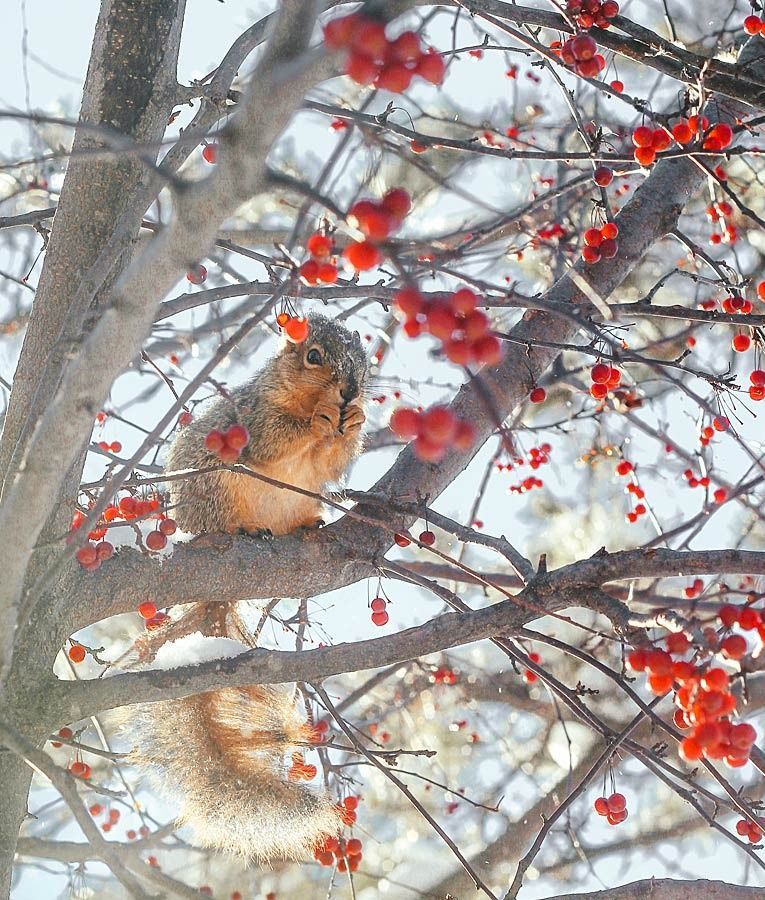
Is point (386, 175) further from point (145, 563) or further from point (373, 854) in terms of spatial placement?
point (373, 854)

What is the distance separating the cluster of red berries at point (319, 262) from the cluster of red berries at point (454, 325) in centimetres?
29

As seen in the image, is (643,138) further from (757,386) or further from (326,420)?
(326,420)

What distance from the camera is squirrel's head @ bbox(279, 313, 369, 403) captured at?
339 cm

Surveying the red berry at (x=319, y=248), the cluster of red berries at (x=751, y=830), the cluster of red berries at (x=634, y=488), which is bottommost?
the cluster of red berries at (x=751, y=830)

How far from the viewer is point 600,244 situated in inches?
108

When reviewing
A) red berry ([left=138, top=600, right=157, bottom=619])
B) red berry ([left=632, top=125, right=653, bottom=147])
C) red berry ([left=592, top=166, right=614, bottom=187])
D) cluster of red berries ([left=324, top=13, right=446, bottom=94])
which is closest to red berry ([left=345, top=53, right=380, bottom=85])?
cluster of red berries ([left=324, top=13, right=446, bottom=94])

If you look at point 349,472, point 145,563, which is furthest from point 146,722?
point 349,472

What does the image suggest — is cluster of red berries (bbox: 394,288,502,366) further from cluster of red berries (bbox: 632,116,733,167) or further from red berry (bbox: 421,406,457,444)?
cluster of red berries (bbox: 632,116,733,167)

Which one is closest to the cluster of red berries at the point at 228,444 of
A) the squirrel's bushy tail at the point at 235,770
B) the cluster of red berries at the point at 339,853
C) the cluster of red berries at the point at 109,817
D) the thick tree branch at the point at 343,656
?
the thick tree branch at the point at 343,656

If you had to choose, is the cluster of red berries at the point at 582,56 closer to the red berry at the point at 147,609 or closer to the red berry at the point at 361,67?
the red berry at the point at 361,67

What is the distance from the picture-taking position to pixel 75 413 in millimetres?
1420

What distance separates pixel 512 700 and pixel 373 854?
1.21 metres

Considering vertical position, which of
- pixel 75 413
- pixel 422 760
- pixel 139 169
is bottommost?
pixel 75 413

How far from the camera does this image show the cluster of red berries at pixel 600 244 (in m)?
2.72
